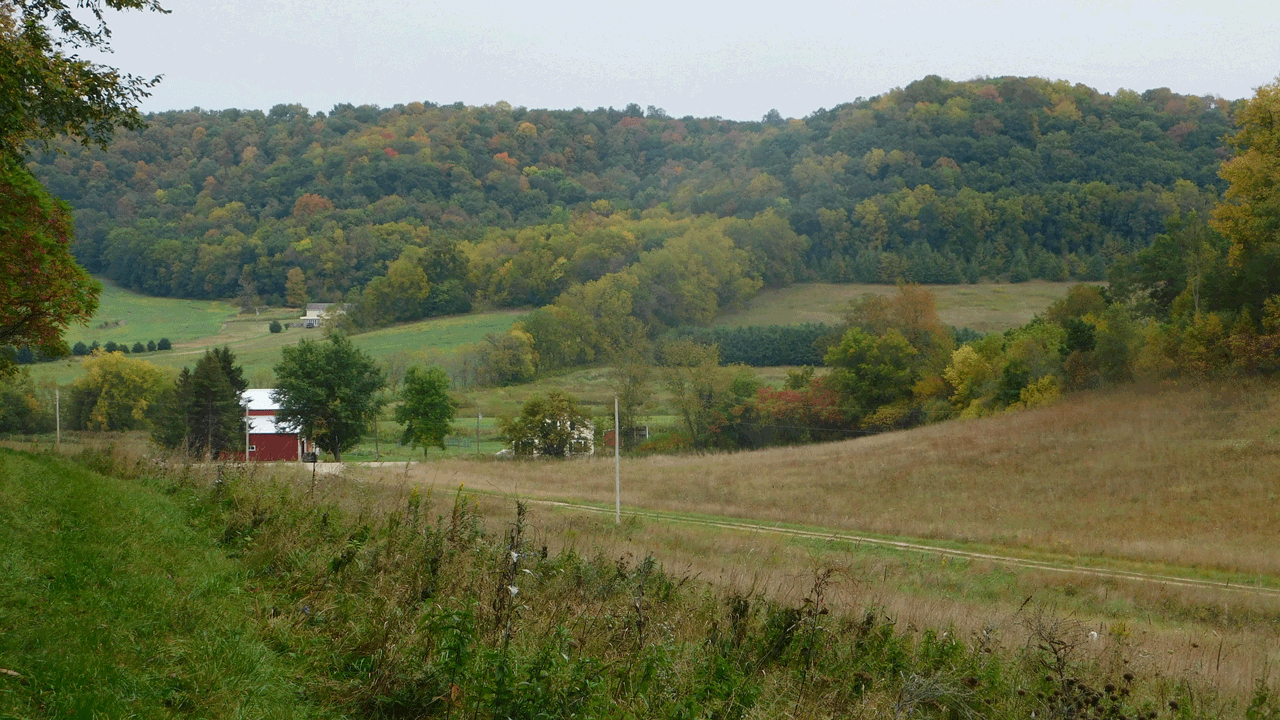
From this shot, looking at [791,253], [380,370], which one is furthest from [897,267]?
[380,370]

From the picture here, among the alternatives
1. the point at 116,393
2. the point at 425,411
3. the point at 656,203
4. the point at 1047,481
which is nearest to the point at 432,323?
the point at 116,393

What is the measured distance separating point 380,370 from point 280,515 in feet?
171

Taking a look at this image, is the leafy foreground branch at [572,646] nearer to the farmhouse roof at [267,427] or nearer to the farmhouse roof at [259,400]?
the farmhouse roof at [267,427]

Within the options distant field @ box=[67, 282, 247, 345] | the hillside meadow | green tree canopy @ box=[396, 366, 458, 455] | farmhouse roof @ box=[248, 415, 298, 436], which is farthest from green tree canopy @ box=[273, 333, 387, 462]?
distant field @ box=[67, 282, 247, 345]

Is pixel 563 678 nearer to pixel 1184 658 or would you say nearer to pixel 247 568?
pixel 247 568

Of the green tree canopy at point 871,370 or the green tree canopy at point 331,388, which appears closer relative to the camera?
the green tree canopy at point 331,388

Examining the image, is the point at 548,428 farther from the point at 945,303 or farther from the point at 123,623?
the point at 123,623

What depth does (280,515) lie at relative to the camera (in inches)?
330

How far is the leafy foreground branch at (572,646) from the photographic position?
4.82 metres

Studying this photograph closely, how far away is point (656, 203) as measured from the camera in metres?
140

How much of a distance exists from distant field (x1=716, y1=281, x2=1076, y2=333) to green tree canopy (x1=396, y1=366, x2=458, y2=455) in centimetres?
4175

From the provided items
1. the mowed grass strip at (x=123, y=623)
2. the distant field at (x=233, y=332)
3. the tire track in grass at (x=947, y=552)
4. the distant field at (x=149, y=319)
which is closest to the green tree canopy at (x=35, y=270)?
the mowed grass strip at (x=123, y=623)

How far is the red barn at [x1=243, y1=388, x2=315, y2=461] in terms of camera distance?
58.8 meters

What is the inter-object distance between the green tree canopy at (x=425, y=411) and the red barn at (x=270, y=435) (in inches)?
265
